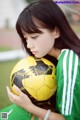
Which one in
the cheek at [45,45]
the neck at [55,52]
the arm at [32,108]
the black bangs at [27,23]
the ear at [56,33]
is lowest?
the arm at [32,108]

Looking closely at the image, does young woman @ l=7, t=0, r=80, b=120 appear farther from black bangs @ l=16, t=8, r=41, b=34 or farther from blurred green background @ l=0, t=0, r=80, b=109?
blurred green background @ l=0, t=0, r=80, b=109

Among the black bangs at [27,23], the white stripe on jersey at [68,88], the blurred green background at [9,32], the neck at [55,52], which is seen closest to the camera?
the white stripe on jersey at [68,88]

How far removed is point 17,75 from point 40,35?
271 millimetres

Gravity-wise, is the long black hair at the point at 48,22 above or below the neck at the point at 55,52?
above

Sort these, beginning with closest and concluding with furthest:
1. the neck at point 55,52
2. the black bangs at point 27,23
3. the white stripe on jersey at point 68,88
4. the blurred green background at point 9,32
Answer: the white stripe on jersey at point 68,88, the black bangs at point 27,23, the neck at point 55,52, the blurred green background at point 9,32

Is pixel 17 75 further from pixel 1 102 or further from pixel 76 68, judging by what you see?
pixel 1 102

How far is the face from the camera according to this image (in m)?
2.32

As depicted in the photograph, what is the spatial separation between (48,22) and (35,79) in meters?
0.34

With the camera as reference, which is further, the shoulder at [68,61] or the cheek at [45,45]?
the cheek at [45,45]

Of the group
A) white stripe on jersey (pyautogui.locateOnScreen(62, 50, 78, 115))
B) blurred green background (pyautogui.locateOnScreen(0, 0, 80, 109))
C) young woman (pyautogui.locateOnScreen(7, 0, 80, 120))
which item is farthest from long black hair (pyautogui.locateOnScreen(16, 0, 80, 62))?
blurred green background (pyautogui.locateOnScreen(0, 0, 80, 109))

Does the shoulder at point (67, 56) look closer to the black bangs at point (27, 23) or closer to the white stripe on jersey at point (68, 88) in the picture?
the white stripe on jersey at point (68, 88)

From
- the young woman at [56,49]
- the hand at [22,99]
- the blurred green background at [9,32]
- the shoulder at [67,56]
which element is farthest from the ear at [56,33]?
the blurred green background at [9,32]

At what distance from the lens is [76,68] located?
7.27ft

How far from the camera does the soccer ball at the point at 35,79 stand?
2303 millimetres
